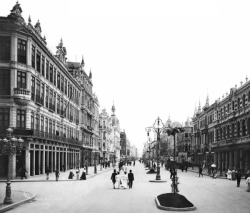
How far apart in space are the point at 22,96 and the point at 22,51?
5123mm

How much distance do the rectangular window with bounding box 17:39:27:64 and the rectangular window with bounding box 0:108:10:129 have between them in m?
5.50

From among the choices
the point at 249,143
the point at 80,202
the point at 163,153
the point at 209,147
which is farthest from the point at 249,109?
the point at 163,153

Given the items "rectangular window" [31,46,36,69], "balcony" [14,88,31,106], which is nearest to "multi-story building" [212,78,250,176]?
"balcony" [14,88,31,106]

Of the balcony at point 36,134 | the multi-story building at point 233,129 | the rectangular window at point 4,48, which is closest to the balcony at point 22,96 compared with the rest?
the balcony at point 36,134

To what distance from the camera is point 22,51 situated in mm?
40500

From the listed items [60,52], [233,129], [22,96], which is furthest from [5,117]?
[233,129]

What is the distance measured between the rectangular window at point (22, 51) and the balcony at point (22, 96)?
3243 mm

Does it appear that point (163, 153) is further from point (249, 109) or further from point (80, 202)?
point (80, 202)

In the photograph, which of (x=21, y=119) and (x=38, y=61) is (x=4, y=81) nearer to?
(x=21, y=119)

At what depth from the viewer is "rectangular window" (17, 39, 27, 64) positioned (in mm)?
39938

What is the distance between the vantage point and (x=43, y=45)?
151 ft

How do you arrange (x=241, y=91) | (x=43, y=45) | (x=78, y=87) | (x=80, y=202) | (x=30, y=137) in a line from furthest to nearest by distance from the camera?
(x=78, y=87)
(x=241, y=91)
(x=43, y=45)
(x=30, y=137)
(x=80, y=202)

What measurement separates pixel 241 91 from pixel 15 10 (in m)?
30.9

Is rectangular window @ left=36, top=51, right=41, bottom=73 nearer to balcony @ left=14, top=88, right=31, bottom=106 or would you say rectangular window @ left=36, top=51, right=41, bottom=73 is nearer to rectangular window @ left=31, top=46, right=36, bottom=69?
rectangular window @ left=31, top=46, right=36, bottom=69
